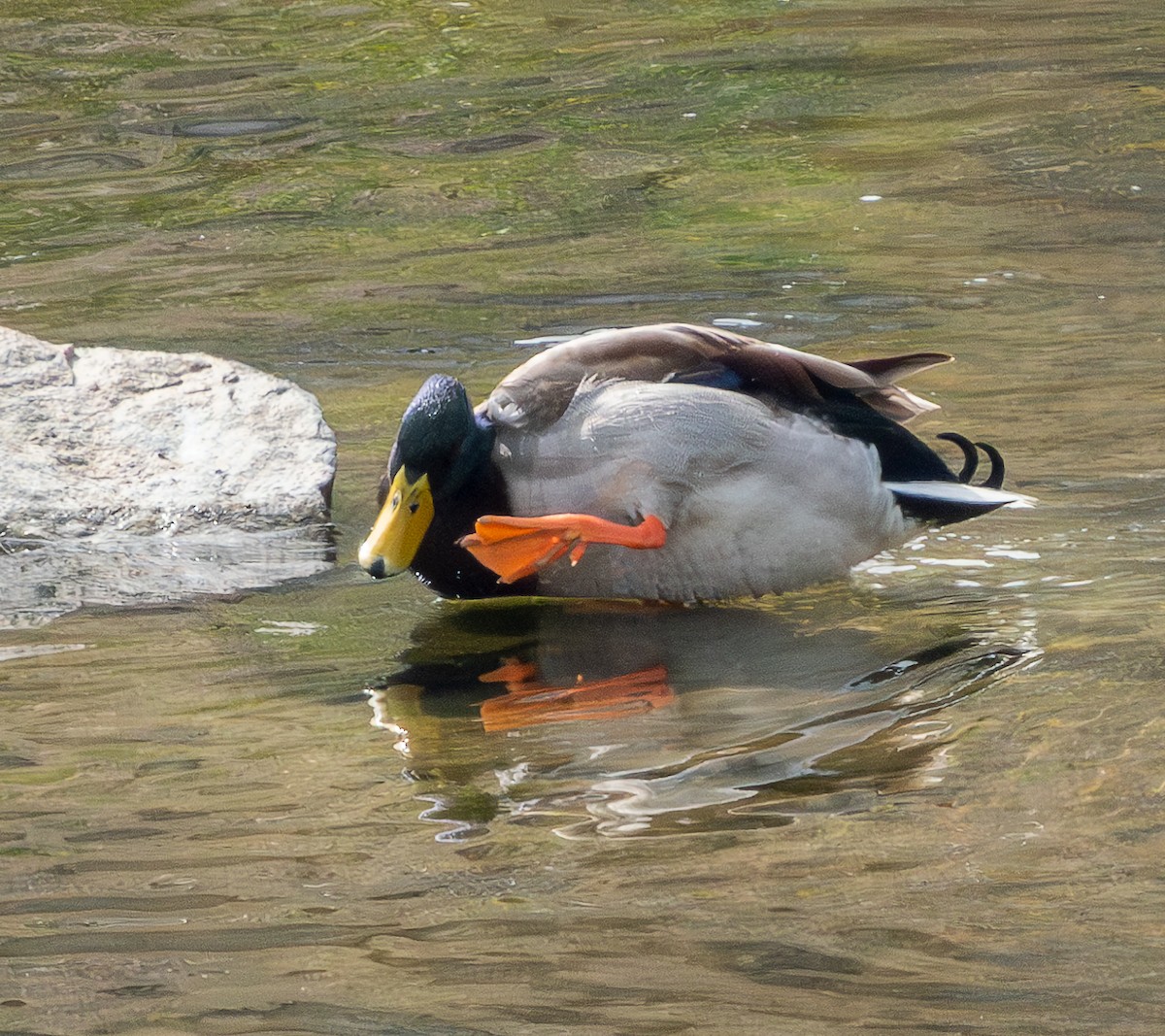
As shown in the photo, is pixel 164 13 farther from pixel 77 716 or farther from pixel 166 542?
pixel 77 716

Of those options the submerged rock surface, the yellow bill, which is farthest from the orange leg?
the submerged rock surface

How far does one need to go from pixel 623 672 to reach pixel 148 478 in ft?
4.91

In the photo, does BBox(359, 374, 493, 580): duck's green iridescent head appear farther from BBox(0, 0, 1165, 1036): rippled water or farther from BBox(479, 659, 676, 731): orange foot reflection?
BBox(479, 659, 676, 731): orange foot reflection

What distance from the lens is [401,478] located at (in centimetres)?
390

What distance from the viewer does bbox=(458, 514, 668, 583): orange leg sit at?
3.75 meters

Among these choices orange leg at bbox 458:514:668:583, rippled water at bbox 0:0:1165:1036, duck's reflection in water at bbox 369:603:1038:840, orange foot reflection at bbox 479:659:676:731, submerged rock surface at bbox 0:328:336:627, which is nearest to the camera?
rippled water at bbox 0:0:1165:1036

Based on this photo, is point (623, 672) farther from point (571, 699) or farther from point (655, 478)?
point (655, 478)

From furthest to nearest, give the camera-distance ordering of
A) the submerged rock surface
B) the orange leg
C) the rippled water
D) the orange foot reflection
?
the submerged rock surface → the orange leg → the orange foot reflection → the rippled water

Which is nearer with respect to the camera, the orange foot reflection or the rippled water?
the rippled water

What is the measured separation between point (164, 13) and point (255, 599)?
24.3 ft

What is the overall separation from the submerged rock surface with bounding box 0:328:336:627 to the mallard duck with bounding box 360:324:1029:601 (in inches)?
20.1

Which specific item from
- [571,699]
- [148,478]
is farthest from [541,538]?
[148,478]

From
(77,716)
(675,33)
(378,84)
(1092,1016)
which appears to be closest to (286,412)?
(77,716)

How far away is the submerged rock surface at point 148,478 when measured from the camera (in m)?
4.24
